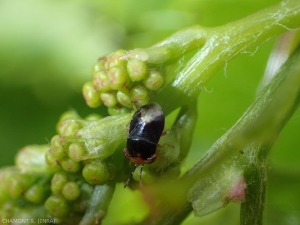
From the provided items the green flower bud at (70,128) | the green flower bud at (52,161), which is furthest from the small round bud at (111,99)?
the green flower bud at (52,161)

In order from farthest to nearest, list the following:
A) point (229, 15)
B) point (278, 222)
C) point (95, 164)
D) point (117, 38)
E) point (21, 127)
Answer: point (117, 38) → point (21, 127) → point (229, 15) → point (278, 222) → point (95, 164)

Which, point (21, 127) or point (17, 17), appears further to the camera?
point (17, 17)

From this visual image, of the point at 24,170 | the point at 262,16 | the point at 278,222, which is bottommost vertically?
the point at 278,222

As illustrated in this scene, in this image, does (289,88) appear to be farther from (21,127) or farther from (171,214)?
(21,127)

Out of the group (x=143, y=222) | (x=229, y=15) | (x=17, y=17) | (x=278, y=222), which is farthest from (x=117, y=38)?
(x=143, y=222)

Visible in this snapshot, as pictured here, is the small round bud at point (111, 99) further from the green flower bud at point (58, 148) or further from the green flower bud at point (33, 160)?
the green flower bud at point (33, 160)

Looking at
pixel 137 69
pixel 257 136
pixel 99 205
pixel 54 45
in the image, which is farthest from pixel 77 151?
pixel 54 45

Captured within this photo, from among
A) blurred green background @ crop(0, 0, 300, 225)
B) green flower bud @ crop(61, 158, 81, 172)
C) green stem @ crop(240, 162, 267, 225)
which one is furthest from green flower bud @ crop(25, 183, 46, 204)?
blurred green background @ crop(0, 0, 300, 225)

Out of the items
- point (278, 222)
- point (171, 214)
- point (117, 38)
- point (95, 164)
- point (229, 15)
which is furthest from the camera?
point (117, 38)
